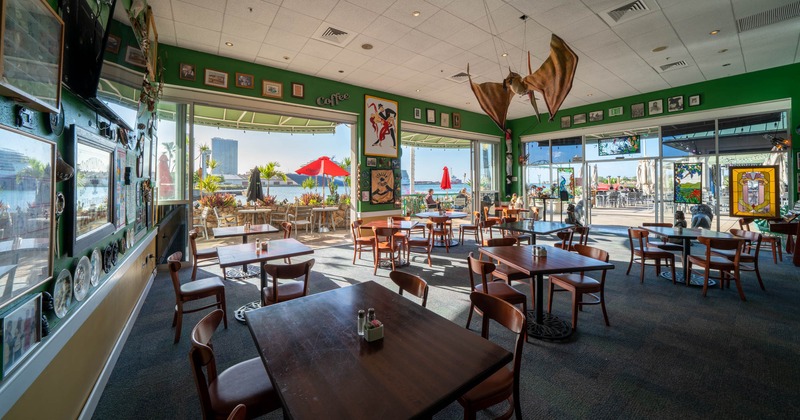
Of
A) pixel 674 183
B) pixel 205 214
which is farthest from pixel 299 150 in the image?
pixel 674 183

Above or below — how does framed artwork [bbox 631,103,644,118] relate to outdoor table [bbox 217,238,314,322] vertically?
above

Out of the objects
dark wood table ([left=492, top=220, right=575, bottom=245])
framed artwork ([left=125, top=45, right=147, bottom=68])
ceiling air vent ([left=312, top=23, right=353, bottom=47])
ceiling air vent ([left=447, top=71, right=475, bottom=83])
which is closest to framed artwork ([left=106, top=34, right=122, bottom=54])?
framed artwork ([left=125, top=45, right=147, bottom=68])

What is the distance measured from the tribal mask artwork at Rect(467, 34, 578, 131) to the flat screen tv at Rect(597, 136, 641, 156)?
663cm

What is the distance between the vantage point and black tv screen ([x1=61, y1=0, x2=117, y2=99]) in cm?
180

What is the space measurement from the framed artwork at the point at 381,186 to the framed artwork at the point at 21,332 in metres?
6.52

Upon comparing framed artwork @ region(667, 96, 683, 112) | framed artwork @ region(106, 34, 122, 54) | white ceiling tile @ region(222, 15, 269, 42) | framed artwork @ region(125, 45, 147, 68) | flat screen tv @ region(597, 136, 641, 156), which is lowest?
framed artwork @ region(106, 34, 122, 54)

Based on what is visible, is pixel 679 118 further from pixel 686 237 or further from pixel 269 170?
pixel 269 170

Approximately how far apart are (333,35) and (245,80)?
2.10 m

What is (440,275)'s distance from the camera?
5.08 m

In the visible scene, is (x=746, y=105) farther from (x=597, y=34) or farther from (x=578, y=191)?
(x=597, y=34)

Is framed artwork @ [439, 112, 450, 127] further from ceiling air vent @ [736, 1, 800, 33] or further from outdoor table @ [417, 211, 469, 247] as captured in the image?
ceiling air vent @ [736, 1, 800, 33]

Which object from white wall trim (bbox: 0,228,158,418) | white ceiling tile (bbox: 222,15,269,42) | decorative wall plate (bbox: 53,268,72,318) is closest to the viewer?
white wall trim (bbox: 0,228,158,418)

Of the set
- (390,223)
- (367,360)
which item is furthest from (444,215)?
(367,360)

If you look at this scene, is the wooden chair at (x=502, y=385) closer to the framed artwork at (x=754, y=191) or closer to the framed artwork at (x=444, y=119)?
the framed artwork at (x=444, y=119)
